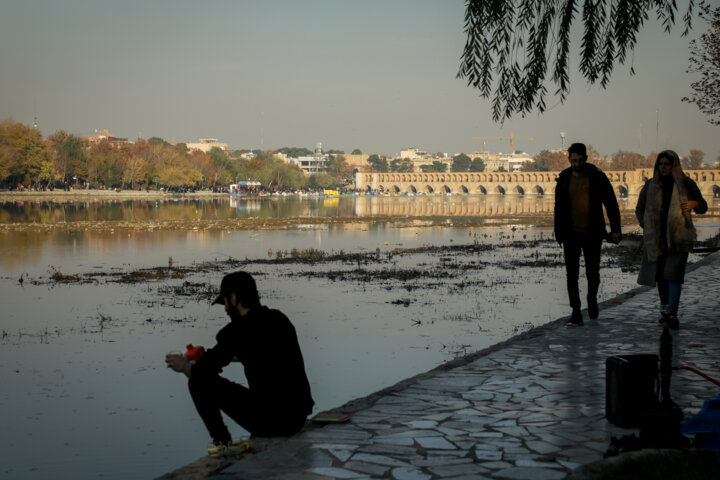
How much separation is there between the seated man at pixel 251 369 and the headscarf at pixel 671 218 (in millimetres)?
4770

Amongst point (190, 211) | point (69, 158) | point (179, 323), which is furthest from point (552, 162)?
point (179, 323)

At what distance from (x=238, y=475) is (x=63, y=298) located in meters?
12.9

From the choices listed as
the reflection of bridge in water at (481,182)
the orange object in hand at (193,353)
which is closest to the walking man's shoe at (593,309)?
the orange object in hand at (193,353)

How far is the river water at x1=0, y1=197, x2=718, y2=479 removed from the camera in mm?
7195

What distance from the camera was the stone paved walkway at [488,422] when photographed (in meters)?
4.35

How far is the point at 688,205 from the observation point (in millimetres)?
8156

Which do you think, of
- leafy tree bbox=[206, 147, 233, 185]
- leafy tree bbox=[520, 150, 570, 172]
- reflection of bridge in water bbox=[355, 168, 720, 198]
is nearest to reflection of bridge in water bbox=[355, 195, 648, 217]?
leafy tree bbox=[206, 147, 233, 185]

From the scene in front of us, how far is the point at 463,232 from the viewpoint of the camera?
39719mm

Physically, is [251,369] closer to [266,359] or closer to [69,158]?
[266,359]

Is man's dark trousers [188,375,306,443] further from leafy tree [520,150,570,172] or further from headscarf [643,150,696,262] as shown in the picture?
leafy tree [520,150,570,172]

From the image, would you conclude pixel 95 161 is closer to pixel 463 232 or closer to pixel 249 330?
pixel 463 232

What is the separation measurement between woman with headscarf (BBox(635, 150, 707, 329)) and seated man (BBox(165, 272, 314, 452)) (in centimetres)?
474

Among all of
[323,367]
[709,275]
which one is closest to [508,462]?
[323,367]

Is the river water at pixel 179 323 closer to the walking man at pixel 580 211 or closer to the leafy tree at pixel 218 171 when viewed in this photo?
the walking man at pixel 580 211
